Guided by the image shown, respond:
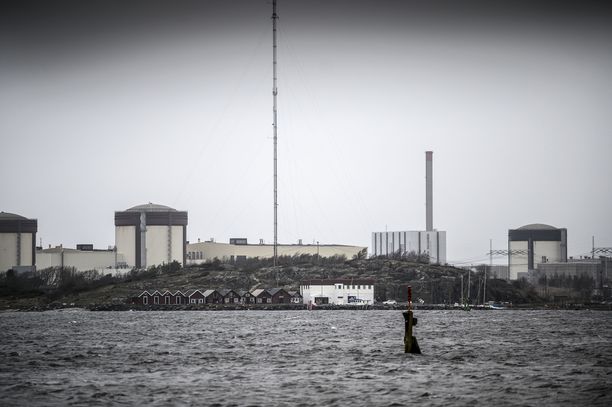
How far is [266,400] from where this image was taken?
164 feet

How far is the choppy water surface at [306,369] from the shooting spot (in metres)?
51.3

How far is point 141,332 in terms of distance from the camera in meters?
109

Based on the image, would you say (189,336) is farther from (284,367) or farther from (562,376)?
(562,376)

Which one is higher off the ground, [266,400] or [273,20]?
[273,20]

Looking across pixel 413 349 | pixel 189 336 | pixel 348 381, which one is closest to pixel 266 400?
pixel 348 381

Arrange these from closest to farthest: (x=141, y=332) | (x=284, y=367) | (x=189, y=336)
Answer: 1. (x=284, y=367)
2. (x=189, y=336)
3. (x=141, y=332)

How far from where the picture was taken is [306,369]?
64.0 metres

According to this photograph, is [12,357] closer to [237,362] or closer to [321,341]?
[237,362]

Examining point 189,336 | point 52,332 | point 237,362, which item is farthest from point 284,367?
point 52,332

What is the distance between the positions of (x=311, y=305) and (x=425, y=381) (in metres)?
141

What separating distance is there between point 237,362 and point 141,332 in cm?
4164

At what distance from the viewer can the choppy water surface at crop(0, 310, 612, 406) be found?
51.3m

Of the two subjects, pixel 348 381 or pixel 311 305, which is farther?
pixel 311 305

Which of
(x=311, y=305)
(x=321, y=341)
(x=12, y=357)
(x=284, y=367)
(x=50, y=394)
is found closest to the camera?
(x=50, y=394)
